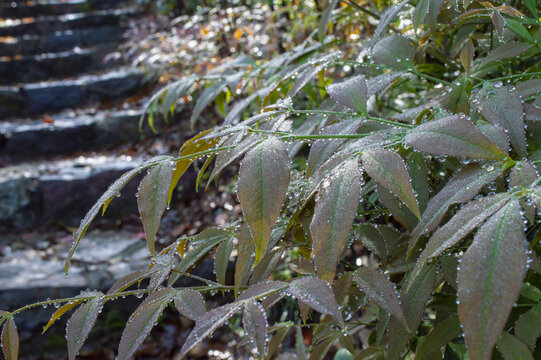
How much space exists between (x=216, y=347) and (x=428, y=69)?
54.5 inches

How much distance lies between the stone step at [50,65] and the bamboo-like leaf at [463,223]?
173 inches

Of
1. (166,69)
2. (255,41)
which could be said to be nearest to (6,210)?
(166,69)

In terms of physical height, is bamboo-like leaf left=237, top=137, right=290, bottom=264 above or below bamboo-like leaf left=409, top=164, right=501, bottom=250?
above

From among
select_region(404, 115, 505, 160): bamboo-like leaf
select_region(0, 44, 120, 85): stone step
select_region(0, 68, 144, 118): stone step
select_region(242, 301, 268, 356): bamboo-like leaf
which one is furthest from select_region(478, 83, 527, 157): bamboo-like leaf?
select_region(0, 44, 120, 85): stone step

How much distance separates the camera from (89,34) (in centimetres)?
489

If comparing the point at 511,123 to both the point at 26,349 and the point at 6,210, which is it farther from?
the point at 6,210

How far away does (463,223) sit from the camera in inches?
16.0

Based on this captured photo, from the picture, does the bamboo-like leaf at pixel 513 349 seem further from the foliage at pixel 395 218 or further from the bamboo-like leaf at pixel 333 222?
the bamboo-like leaf at pixel 333 222

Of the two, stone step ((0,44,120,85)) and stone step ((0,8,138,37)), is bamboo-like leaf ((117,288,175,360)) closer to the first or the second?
stone step ((0,44,120,85))

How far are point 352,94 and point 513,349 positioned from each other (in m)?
0.37

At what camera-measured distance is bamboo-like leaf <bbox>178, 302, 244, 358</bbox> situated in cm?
43

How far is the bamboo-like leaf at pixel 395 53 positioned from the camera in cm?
82

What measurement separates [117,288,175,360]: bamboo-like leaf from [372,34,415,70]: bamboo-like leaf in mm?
538

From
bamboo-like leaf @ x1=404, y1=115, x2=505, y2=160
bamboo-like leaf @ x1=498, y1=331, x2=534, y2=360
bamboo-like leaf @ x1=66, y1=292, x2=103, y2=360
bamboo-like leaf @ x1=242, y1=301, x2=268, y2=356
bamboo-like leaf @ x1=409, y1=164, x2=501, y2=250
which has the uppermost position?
bamboo-like leaf @ x1=404, y1=115, x2=505, y2=160
